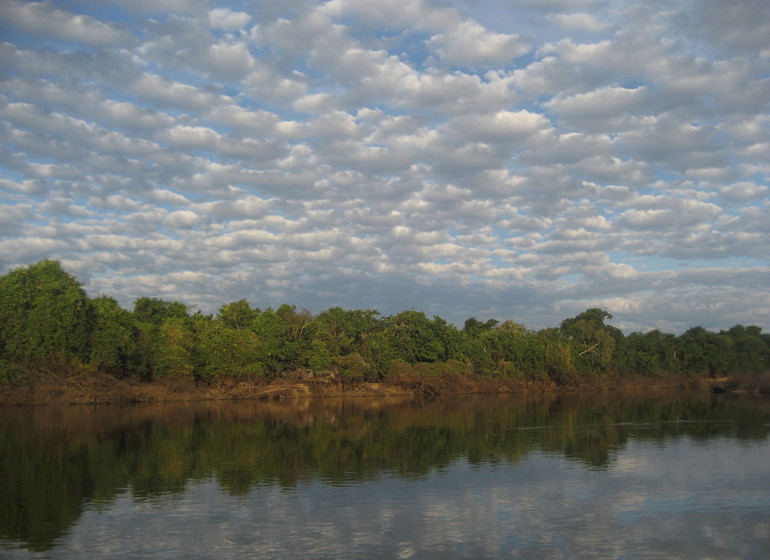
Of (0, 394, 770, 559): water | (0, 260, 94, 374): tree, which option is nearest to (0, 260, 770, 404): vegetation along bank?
(0, 260, 94, 374): tree

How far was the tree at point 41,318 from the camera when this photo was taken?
171 ft

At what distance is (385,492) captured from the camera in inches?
739

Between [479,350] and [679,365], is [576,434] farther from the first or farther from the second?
[679,365]

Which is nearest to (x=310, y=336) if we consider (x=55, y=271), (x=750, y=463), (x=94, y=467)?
(x=55, y=271)

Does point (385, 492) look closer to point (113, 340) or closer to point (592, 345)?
point (113, 340)

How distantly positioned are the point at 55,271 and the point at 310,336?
2576cm

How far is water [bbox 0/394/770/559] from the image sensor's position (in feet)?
44.7

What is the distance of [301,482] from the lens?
20.3m

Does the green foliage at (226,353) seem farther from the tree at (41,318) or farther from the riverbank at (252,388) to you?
the tree at (41,318)

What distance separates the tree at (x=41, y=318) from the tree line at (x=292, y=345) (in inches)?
3.4

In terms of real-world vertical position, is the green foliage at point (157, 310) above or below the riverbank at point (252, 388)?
above

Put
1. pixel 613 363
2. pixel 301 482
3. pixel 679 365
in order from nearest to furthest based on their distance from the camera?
1. pixel 301 482
2. pixel 613 363
3. pixel 679 365

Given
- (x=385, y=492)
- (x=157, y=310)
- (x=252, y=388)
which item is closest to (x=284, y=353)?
(x=252, y=388)

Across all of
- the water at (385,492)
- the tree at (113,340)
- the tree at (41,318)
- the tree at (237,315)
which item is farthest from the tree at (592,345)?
the tree at (41,318)
